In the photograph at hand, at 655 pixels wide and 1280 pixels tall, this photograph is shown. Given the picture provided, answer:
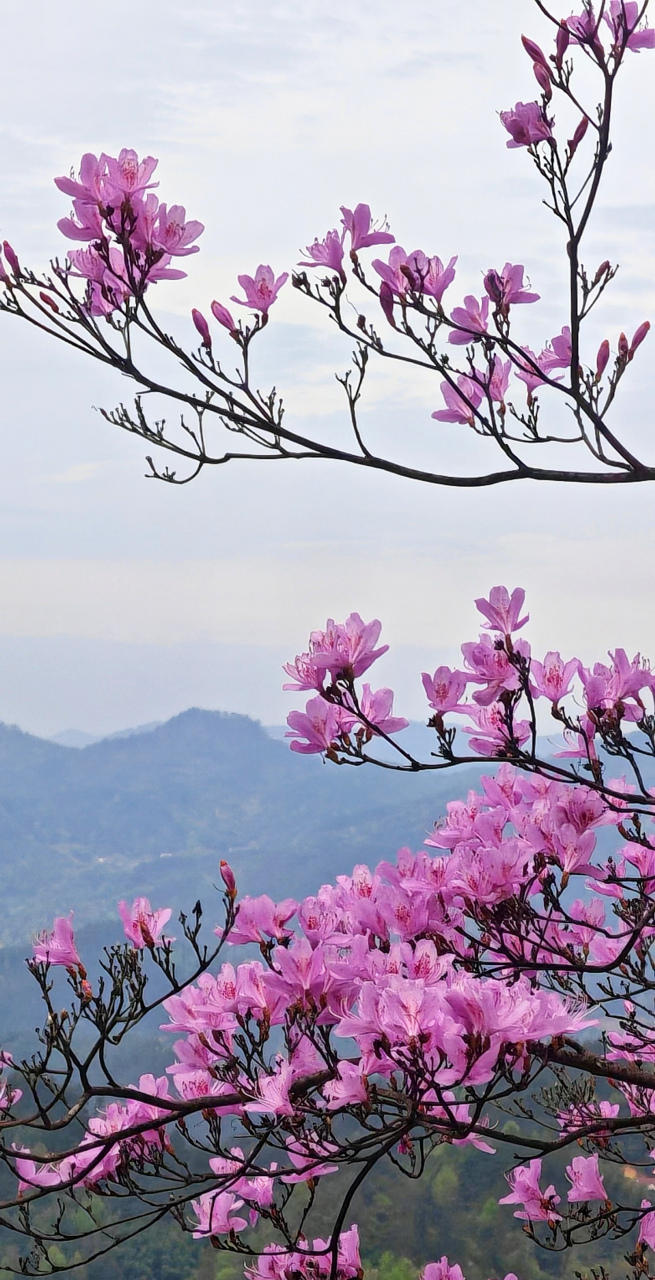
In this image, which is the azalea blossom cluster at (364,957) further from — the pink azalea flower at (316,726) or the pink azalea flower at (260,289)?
the pink azalea flower at (260,289)

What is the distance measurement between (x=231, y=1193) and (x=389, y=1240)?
3119cm

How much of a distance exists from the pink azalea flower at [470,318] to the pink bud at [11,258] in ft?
2.86

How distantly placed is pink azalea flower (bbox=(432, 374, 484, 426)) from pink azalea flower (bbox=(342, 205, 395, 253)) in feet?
1.06

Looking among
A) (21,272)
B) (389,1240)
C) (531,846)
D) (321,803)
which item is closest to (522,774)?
(531,846)

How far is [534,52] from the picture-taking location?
82.0 inches

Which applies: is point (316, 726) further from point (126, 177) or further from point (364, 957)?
point (126, 177)

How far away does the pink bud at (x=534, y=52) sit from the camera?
81.9 inches

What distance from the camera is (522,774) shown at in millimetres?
2420

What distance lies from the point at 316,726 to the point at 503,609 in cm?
41

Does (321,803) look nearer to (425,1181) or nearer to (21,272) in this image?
(425,1181)

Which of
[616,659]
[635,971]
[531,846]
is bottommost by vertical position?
[635,971]

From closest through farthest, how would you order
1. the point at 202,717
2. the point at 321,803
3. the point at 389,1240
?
the point at 389,1240 → the point at 321,803 → the point at 202,717

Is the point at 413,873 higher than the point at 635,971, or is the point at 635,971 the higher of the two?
the point at 413,873

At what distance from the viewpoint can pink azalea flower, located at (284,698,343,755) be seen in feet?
6.71
